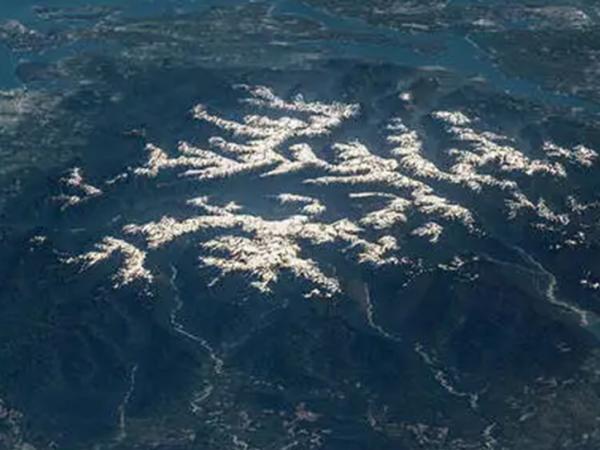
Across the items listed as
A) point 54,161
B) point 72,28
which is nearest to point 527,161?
point 54,161

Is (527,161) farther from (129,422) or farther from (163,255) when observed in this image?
(129,422)

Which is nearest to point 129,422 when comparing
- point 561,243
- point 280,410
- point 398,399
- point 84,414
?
point 84,414

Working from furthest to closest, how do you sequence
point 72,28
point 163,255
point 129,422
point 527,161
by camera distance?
point 72,28 → point 527,161 → point 163,255 → point 129,422

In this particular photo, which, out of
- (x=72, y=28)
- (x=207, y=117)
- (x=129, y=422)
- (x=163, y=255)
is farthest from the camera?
(x=72, y=28)

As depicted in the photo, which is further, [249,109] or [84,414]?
[249,109]

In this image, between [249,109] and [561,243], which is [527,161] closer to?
[561,243]

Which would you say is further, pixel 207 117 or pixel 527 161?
pixel 207 117
